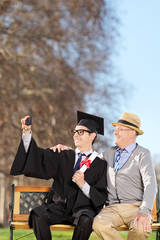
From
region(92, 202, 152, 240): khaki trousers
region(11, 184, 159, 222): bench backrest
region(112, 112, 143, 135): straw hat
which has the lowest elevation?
region(92, 202, 152, 240): khaki trousers

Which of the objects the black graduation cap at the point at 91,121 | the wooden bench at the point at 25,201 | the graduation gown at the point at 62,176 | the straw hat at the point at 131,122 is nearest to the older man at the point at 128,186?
the straw hat at the point at 131,122

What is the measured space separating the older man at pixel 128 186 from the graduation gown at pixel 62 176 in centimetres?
13

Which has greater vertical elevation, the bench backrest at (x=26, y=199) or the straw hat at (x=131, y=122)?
the straw hat at (x=131, y=122)

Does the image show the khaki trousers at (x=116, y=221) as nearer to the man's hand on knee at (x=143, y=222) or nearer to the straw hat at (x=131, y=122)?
the man's hand on knee at (x=143, y=222)

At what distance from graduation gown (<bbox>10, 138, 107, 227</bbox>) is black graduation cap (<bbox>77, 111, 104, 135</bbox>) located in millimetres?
389

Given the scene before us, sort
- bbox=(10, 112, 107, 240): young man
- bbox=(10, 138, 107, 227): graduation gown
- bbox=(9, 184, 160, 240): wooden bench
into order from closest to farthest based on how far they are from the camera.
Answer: bbox=(10, 112, 107, 240): young man, bbox=(10, 138, 107, 227): graduation gown, bbox=(9, 184, 160, 240): wooden bench

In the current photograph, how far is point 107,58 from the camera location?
1427 centimetres

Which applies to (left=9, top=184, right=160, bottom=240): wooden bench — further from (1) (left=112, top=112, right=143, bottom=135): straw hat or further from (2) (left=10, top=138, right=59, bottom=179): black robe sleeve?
Result: (1) (left=112, top=112, right=143, bottom=135): straw hat

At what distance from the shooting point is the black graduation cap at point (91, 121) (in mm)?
5496

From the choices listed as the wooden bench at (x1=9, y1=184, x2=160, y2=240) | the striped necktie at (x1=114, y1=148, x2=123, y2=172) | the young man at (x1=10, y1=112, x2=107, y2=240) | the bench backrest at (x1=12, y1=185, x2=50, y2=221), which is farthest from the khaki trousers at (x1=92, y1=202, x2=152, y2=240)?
the bench backrest at (x1=12, y1=185, x2=50, y2=221)

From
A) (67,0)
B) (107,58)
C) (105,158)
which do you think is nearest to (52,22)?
(67,0)

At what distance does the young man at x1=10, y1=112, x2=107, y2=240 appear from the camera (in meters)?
4.98

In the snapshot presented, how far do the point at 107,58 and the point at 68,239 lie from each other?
806 centimetres

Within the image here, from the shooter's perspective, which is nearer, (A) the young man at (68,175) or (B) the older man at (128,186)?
(B) the older man at (128,186)
